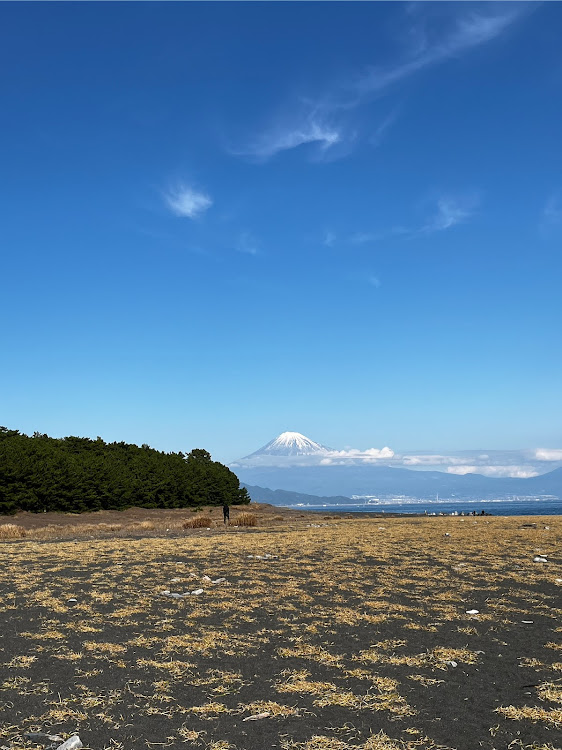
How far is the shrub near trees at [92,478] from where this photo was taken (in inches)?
2486

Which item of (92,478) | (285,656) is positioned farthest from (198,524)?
(285,656)

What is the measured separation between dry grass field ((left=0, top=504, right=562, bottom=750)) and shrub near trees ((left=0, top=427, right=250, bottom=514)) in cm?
4804

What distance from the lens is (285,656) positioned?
389 inches

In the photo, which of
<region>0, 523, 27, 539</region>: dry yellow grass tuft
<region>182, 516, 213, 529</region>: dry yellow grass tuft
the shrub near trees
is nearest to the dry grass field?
<region>0, 523, 27, 539</region>: dry yellow grass tuft

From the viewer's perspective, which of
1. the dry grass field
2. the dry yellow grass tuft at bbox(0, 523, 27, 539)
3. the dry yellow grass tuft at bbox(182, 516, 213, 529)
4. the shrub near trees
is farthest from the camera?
the shrub near trees

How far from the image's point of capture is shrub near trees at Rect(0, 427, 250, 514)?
207ft

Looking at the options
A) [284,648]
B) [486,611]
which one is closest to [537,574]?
[486,611]

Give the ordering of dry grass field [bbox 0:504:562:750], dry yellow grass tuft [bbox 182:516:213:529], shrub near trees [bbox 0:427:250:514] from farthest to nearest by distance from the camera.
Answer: shrub near trees [bbox 0:427:250:514] → dry yellow grass tuft [bbox 182:516:213:529] → dry grass field [bbox 0:504:562:750]

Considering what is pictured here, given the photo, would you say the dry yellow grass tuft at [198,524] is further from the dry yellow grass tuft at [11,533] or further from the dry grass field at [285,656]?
the dry grass field at [285,656]

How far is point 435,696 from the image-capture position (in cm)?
803

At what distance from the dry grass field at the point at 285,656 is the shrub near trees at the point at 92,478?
1891 inches

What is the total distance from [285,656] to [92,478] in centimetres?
6708

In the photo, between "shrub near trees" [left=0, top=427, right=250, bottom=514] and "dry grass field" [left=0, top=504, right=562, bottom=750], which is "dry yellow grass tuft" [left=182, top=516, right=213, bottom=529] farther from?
"shrub near trees" [left=0, top=427, right=250, bottom=514]

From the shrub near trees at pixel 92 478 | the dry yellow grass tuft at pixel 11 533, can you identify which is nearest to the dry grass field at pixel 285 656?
the dry yellow grass tuft at pixel 11 533
